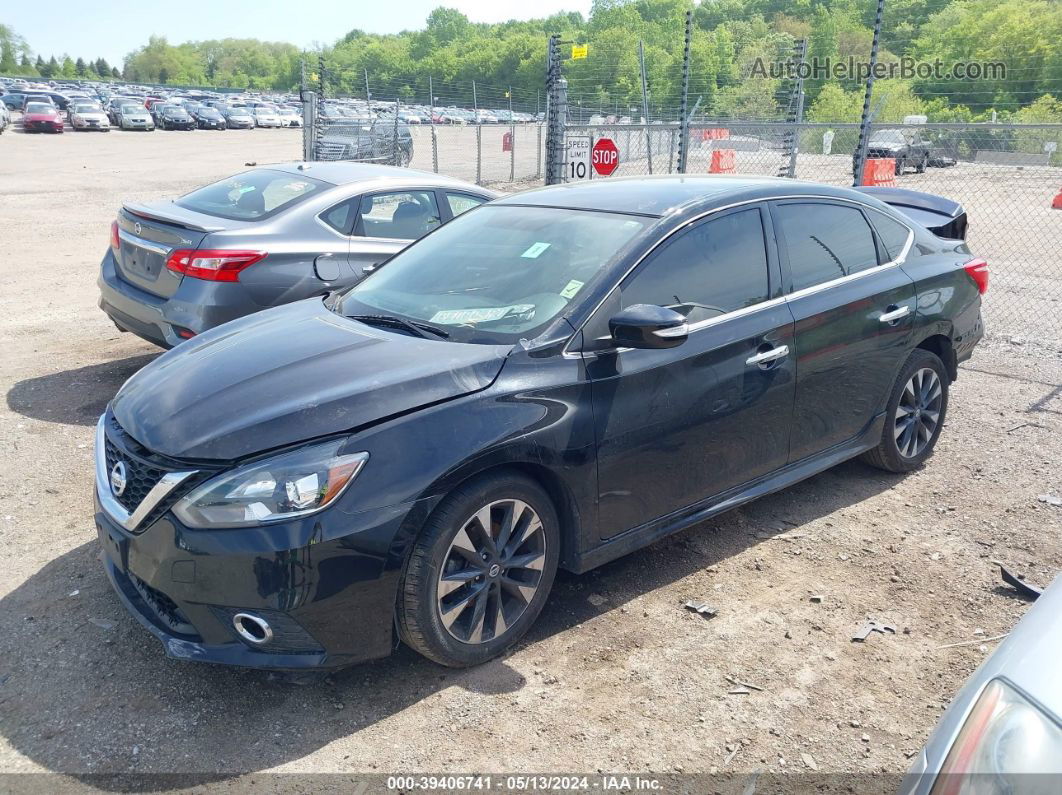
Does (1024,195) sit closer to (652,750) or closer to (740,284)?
(740,284)

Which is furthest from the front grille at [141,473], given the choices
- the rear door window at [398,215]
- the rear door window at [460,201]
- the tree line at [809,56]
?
the tree line at [809,56]

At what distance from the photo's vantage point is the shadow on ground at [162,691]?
9.55 feet

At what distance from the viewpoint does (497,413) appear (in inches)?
130

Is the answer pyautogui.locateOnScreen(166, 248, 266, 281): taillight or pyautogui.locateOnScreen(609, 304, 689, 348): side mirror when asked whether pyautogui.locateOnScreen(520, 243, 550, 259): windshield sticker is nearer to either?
pyautogui.locateOnScreen(609, 304, 689, 348): side mirror

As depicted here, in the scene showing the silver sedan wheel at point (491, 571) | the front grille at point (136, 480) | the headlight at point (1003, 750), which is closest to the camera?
the headlight at point (1003, 750)

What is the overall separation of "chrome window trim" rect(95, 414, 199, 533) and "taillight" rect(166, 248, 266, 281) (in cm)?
257

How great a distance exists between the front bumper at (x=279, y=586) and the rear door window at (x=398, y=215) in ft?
13.0

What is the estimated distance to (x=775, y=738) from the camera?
307 cm

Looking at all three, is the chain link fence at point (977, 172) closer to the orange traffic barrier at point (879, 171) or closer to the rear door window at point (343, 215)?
the orange traffic barrier at point (879, 171)

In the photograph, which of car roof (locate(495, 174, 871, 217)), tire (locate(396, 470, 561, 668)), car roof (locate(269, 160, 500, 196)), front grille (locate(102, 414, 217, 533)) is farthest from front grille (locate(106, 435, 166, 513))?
car roof (locate(269, 160, 500, 196))

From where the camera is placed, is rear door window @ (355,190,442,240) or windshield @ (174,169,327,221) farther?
rear door window @ (355,190,442,240)

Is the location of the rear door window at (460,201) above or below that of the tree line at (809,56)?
below

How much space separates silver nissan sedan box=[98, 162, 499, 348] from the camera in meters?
5.88

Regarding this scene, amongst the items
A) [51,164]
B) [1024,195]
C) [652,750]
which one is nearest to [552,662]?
[652,750]
